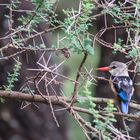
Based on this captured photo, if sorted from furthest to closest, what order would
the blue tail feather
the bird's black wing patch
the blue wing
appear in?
the bird's black wing patch, the blue wing, the blue tail feather

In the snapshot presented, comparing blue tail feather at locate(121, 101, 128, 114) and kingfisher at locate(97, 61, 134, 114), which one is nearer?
blue tail feather at locate(121, 101, 128, 114)

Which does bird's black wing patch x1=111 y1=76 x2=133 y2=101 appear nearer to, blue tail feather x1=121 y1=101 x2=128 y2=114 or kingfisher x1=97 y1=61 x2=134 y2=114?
kingfisher x1=97 y1=61 x2=134 y2=114

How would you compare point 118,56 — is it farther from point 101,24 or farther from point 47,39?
point 47,39

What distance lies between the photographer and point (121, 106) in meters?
4.52

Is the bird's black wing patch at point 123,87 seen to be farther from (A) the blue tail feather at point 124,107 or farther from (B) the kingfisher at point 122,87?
(A) the blue tail feather at point 124,107

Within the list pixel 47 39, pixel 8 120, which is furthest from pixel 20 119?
pixel 47 39

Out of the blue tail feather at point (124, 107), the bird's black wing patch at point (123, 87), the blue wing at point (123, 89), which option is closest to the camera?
the blue tail feather at point (124, 107)

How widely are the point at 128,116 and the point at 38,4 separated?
85 centimetres

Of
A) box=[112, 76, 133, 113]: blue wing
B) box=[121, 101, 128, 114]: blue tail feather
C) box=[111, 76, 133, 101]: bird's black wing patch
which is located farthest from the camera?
box=[111, 76, 133, 101]: bird's black wing patch

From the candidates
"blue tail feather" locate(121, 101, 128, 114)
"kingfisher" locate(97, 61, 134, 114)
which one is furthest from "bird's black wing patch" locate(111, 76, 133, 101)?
"blue tail feather" locate(121, 101, 128, 114)

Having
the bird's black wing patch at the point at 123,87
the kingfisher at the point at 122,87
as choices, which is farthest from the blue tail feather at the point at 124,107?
the bird's black wing patch at the point at 123,87

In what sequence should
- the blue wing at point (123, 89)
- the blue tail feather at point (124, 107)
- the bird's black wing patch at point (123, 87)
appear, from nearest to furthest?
the blue tail feather at point (124, 107), the blue wing at point (123, 89), the bird's black wing patch at point (123, 87)

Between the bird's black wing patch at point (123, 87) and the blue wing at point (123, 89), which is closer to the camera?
the blue wing at point (123, 89)

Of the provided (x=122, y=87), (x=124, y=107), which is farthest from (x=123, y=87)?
(x=124, y=107)
